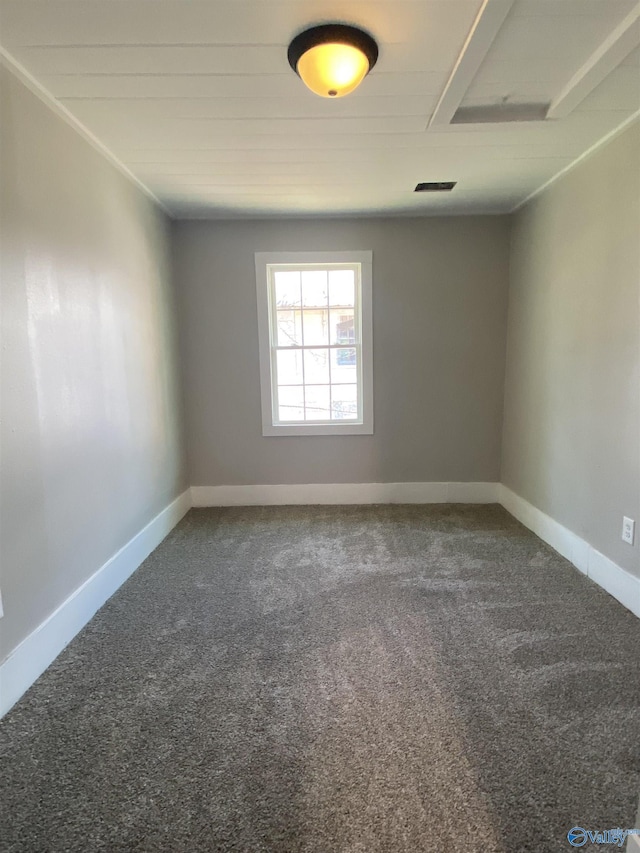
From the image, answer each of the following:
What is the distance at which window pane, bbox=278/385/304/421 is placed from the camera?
382 cm

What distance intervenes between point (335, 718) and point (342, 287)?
3.08 meters

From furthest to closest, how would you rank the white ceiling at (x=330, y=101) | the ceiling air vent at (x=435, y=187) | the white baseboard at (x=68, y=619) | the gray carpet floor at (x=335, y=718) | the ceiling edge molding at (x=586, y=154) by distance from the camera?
the ceiling air vent at (x=435, y=187), the ceiling edge molding at (x=586, y=154), the white baseboard at (x=68, y=619), the white ceiling at (x=330, y=101), the gray carpet floor at (x=335, y=718)

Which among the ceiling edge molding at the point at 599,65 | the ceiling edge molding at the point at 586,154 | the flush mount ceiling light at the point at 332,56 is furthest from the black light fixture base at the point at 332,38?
the ceiling edge molding at the point at 586,154

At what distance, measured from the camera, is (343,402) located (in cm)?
382

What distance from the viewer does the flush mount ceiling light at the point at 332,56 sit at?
1.49m

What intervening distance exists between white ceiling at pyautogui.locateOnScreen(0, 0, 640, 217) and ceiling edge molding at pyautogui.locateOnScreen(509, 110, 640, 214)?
0.03m

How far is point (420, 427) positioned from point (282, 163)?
87.1 inches

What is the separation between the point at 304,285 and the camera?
3.71 m

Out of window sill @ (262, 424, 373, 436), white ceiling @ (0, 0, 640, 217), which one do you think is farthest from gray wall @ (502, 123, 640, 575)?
window sill @ (262, 424, 373, 436)

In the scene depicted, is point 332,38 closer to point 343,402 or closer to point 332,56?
point 332,56

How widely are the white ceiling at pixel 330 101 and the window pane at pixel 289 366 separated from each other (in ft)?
4.28

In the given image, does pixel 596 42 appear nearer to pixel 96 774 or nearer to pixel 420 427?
pixel 420 427

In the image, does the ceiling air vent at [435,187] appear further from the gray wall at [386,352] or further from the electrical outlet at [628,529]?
the electrical outlet at [628,529]

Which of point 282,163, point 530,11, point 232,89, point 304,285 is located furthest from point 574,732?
point 304,285
